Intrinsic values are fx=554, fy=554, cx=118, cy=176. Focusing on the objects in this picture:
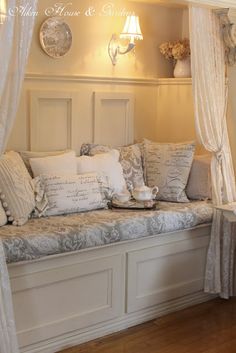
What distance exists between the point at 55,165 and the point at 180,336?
1.32 meters

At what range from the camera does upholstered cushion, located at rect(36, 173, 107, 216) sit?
345cm

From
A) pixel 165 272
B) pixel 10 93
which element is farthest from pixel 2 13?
pixel 165 272

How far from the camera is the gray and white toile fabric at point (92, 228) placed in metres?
2.90

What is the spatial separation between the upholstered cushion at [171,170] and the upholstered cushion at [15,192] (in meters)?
1.08

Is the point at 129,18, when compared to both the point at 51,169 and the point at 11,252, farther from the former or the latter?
the point at 11,252

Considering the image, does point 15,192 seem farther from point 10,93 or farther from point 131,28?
point 131,28

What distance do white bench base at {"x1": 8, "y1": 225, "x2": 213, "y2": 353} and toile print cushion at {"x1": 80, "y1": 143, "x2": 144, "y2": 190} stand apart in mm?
610

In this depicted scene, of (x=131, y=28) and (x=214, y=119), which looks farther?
(x=131, y=28)

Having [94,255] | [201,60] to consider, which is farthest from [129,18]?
[94,255]

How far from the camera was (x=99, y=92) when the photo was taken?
4.16 metres

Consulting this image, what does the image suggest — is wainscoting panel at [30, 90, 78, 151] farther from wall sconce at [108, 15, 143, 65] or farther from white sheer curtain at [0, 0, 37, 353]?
white sheer curtain at [0, 0, 37, 353]

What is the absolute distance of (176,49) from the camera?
436cm

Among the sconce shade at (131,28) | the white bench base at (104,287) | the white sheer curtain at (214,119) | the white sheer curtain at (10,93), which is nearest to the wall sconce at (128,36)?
the sconce shade at (131,28)

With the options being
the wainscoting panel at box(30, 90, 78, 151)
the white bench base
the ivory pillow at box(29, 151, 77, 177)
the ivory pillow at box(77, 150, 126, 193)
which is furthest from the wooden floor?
the wainscoting panel at box(30, 90, 78, 151)
